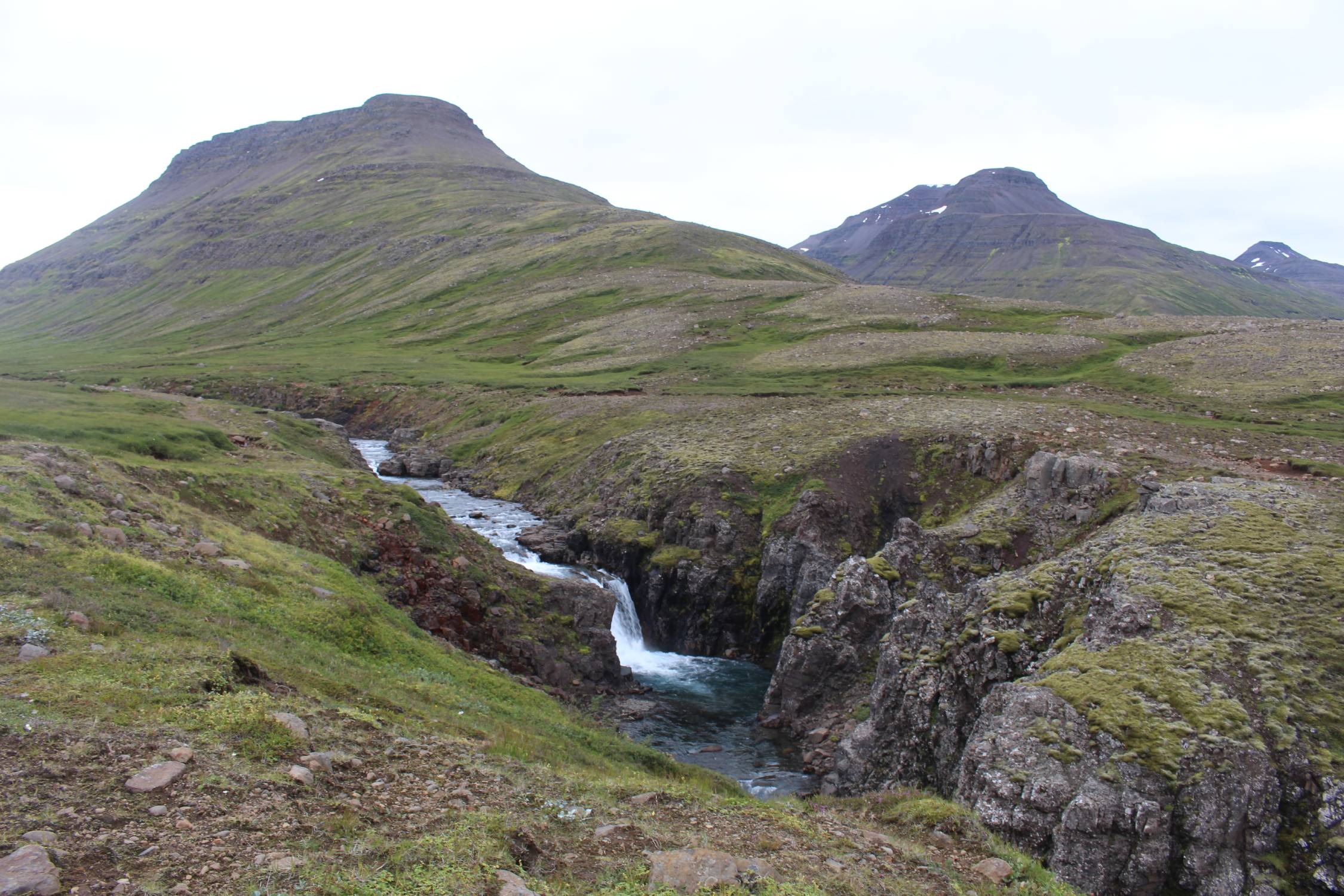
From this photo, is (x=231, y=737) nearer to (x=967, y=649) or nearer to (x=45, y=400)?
(x=967, y=649)

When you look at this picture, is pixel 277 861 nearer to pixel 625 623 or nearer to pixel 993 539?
pixel 993 539

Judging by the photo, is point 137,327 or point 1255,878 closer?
point 1255,878

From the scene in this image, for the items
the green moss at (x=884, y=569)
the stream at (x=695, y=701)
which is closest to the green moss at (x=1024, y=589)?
the green moss at (x=884, y=569)

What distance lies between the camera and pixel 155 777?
1027cm

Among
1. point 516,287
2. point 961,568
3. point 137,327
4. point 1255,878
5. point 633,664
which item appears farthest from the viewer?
point 137,327

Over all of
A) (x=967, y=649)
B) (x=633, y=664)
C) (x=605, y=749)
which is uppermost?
(x=967, y=649)

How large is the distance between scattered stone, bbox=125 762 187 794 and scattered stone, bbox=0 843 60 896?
5.71 ft

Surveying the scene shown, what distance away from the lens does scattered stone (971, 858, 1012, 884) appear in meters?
12.7

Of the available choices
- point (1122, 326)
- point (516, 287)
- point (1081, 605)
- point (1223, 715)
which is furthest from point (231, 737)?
point (516, 287)

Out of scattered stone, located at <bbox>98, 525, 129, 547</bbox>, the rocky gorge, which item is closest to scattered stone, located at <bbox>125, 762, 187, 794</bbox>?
scattered stone, located at <bbox>98, 525, 129, 547</bbox>

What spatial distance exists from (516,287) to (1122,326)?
4481 inches

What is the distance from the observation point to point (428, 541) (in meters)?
32.0

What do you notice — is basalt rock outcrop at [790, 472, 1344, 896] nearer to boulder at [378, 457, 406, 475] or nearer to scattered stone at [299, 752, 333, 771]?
scattered stone at [299, 752, 333, 771]

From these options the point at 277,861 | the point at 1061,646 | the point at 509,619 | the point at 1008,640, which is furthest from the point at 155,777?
the point at 1061,646
